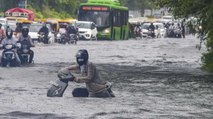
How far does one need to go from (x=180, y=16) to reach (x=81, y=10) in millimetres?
37273

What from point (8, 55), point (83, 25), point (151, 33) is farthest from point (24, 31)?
point (151, 33)

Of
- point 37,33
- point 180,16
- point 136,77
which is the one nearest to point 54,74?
point 136,77

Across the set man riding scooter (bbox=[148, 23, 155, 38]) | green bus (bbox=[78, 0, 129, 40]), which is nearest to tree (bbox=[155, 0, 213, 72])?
green bus (bbox=[78, 0, 129, 40])

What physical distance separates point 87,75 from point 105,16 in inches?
1793

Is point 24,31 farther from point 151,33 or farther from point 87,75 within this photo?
point 151,33

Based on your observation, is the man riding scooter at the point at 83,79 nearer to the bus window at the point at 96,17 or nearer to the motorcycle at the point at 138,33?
the bus window at the point at 96,17

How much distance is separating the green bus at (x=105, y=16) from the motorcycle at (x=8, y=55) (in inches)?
1335

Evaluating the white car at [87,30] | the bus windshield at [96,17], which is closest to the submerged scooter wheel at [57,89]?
the white car at [87,30]

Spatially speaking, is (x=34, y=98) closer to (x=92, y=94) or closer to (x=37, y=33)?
(x=92, y=94)

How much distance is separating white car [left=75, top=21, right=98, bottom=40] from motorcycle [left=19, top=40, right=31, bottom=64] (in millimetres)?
29842

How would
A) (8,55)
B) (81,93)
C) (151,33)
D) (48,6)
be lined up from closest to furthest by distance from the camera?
(81,93)
(8,55)
(151,33)
(48,6)

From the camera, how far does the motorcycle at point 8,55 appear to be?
2738cm

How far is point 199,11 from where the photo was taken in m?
24.8

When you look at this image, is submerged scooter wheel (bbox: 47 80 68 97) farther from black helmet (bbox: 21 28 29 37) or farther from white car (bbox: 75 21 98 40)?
white car (bbox: 75 21 98 40)
